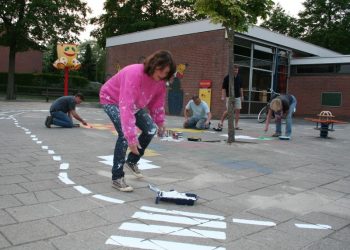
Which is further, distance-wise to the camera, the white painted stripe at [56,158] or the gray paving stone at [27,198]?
the white painted stripe at [56,158]

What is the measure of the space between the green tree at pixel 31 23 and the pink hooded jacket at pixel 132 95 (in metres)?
26.8

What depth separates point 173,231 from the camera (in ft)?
11.5

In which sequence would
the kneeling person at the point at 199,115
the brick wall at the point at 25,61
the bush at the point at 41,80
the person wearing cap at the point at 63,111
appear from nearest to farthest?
the person wearing cap at the point at 63,111 → the kneeling person at the point at 199,115 → the bush at the point at 41,80 → the brick wall at the point at 25,61

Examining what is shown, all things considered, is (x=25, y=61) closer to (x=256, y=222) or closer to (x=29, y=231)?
(x=29, y=231)

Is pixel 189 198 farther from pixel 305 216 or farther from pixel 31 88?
pixel 31 88

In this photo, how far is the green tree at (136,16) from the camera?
129ft

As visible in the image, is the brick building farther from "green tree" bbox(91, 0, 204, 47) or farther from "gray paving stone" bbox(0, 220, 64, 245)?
"gray paving stone" bbox(0, 220, 64, 245)

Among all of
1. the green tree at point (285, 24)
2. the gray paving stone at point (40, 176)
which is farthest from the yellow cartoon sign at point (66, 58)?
the green tree at point (285, 24)

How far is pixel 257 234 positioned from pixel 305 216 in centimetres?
88

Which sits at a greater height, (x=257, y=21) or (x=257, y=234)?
(x=257, y=21)

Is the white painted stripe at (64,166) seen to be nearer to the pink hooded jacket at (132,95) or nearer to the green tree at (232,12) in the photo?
the pink hooded jacket at (132,95)

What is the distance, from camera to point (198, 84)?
72.4 ft

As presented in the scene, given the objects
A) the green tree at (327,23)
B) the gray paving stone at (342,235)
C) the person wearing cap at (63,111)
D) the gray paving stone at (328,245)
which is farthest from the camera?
the green tree at (327,23)

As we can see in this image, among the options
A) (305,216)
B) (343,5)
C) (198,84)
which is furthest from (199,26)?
(343,5)
